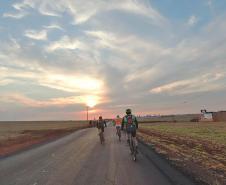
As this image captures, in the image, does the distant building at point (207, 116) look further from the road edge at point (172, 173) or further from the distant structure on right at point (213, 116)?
the road edge at point (172, 173)

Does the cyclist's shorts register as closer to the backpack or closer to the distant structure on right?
the backpack

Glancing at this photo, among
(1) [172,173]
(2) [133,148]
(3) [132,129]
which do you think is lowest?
(1) [172,173]

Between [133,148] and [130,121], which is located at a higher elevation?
[130,121]

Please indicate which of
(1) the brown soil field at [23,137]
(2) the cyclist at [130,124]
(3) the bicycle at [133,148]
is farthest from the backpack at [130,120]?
(1) the brown soil field at [23,137]

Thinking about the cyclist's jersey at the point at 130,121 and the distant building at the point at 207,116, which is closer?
the cyclist's jersey at the point at 130,121

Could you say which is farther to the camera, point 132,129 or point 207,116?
point 207,116

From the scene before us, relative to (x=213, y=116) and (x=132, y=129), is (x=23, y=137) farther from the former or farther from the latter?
(x=213, y=116)

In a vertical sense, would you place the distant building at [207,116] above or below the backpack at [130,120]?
above

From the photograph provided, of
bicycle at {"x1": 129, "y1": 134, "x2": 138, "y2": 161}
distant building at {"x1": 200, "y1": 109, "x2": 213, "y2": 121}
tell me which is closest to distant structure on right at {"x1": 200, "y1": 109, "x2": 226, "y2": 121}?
distant building at {"x1": 200, "y1": 109, "x2": 213, "y2": 121}

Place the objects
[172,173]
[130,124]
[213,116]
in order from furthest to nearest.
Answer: [213,116]
[130,124]
[172,173]

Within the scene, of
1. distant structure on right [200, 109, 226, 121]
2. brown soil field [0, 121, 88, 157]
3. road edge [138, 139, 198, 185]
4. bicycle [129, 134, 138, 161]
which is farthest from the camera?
distant structure on right [200, 109, 226, 121]

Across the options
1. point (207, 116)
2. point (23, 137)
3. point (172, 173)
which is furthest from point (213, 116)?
point (172, 173)

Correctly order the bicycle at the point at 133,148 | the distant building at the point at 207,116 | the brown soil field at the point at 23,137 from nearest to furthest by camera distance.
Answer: the bicycle at the point at 133,148, the brown soil field at the point at 23,137, the distant building at the point at 207,116

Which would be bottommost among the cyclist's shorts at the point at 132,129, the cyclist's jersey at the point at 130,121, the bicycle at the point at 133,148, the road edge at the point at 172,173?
the road edge at the point at 172,173
